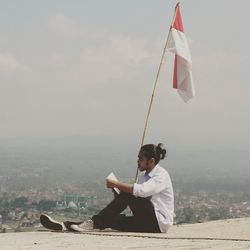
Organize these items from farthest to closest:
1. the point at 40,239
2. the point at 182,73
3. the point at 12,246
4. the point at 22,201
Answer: the point at 22,201 < the point at 182,73 < the point at 40,239 < the point at 12,246

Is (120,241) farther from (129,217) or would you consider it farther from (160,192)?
(160,192)

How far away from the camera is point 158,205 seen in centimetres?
1038

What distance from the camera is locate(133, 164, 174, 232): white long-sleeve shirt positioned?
10.1m

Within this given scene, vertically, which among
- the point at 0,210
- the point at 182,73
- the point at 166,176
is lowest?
the point at 0,210

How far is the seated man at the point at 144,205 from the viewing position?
10.1 meters

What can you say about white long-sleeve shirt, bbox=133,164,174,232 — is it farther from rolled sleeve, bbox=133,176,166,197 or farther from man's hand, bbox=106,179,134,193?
man's hand, bbox=106,179,134,193

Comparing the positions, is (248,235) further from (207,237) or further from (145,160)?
(145,160)

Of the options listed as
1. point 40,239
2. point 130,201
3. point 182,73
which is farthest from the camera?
point 182,73

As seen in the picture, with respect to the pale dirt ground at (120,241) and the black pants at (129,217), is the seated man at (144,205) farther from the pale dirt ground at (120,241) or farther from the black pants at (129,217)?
the pale dirt ground at (120,241)

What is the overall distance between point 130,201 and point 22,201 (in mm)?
130053

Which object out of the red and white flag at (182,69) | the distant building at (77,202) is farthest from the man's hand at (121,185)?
the distant building at (77,202)

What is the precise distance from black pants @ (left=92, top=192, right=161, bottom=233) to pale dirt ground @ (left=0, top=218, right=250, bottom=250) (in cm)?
16

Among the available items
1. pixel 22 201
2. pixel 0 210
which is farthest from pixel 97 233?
pixel 22 201

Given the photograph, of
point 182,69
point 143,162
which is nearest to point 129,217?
→ point 143,162
